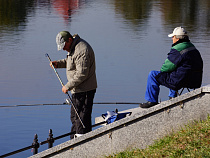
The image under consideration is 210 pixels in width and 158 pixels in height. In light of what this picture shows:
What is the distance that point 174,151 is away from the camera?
233 inches

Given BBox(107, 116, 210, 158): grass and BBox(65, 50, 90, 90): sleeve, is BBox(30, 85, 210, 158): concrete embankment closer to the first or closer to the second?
BBox(107, 116, 210, 158): grass

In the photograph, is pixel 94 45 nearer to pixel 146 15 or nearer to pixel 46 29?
pixel 46 29

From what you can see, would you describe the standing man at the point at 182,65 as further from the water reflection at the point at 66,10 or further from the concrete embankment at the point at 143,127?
the water reflection at the point at 66,10

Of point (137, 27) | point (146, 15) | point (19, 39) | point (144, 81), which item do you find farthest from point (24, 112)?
point (146, 15)

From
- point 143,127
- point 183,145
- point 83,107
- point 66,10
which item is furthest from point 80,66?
point 66,10

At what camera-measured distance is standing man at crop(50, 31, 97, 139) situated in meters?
6.84

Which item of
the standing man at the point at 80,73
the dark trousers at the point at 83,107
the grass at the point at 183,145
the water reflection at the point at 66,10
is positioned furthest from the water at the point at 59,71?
the grass at the point at 183,145

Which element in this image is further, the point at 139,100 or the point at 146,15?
the point at 146,15

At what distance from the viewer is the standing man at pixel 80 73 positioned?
22.5ft

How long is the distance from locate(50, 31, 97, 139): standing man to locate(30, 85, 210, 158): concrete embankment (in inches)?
24.8

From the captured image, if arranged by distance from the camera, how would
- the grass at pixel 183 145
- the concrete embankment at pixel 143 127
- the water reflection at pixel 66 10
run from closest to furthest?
the grass at pixel 183 145 < the concrete embankment at pixel 143 127 < the water reflection at pixel 66 10

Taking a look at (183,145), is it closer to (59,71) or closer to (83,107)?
(83,107)

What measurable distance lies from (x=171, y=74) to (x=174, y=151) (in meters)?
1.86

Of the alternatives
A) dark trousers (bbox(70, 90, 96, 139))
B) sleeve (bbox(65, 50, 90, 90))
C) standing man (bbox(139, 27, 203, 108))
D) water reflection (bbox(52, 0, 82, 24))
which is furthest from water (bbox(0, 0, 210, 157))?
sleeve (bbox(65, 50, 90, 90))
